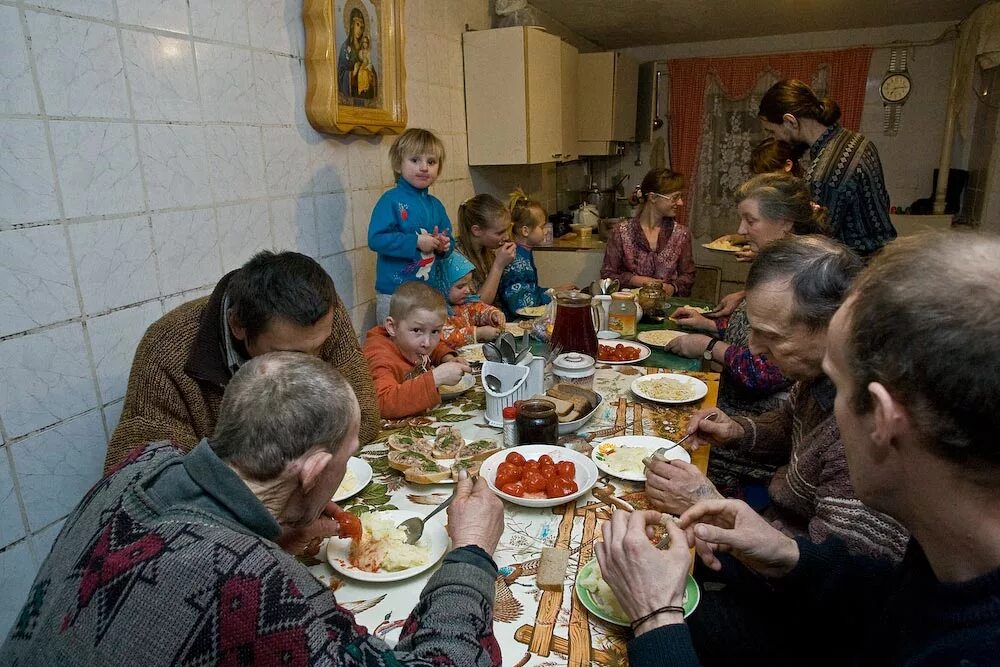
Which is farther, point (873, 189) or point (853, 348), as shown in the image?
point (873, 189)

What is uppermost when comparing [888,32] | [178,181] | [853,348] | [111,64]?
[888,32]

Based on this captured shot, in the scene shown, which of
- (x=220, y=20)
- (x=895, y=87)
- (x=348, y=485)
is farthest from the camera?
(x=895, y=87)

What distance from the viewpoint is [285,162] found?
255 centimetres

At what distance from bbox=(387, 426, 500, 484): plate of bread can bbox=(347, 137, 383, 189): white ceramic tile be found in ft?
5.65

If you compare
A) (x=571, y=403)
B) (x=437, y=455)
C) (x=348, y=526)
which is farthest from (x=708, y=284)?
(x=348, y=526)

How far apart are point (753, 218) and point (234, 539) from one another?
2.48 m

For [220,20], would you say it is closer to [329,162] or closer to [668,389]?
[329,162]

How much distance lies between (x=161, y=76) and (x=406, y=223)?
4.22 ft

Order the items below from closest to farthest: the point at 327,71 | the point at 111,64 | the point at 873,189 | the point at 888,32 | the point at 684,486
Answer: the point at 684,486, the point at 111,64, the point at 327,71, the point at 873,189, the point at 888,32

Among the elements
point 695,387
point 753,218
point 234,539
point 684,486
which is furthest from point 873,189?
point 234,539

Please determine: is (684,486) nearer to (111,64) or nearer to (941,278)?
(941,278)

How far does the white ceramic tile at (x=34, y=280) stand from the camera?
5.17 ft

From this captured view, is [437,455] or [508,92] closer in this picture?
[437,455]

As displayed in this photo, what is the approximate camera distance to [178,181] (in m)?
2.06
